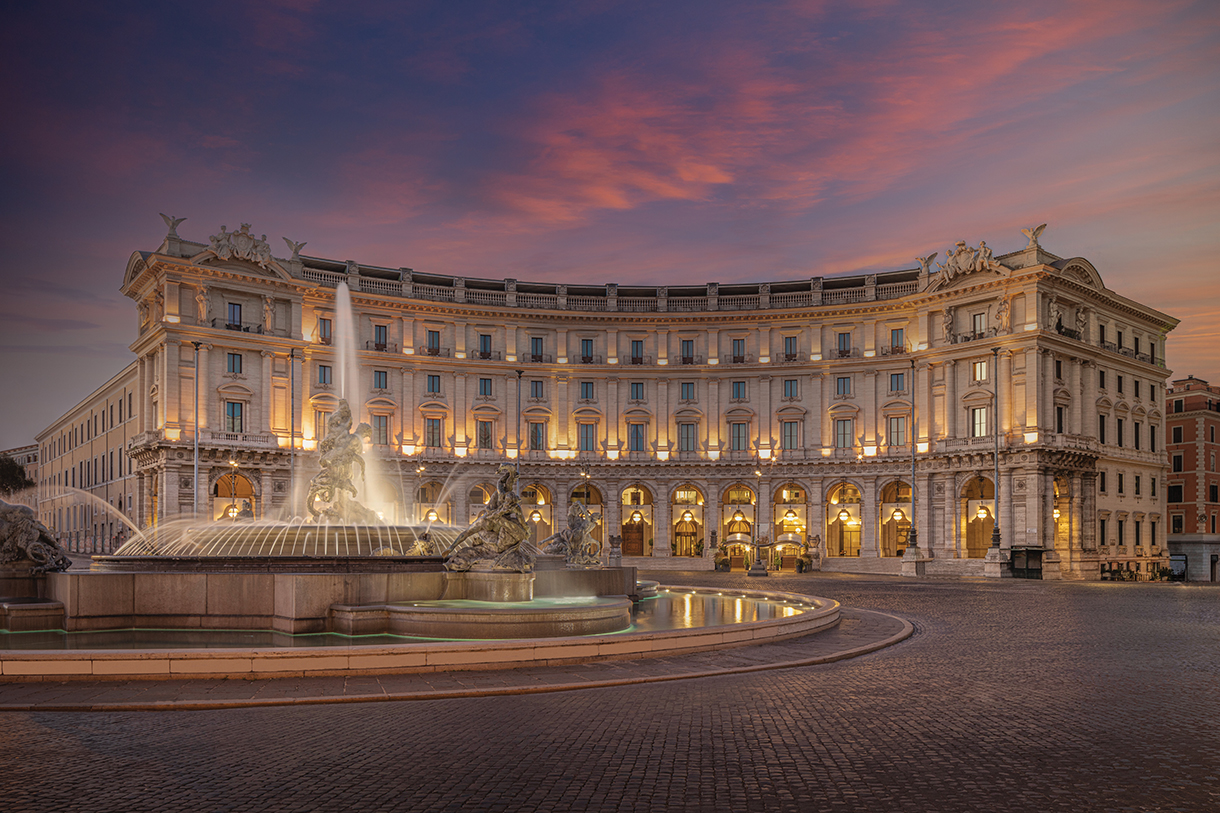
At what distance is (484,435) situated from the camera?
77.2 meters

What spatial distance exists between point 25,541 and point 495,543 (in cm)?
908

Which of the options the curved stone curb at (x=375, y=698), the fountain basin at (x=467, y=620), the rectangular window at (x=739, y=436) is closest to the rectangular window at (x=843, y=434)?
the rectangular window at (x=739, y=436)

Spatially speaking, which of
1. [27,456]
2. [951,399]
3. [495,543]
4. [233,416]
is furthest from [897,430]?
[27,456]

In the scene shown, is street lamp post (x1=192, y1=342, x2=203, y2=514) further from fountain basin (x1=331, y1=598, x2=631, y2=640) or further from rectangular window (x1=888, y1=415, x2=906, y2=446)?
rectangular window (x1=888, y1=415, x2=906, y2=446)

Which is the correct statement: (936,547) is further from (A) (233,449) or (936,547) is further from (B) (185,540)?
(B) (185,540)

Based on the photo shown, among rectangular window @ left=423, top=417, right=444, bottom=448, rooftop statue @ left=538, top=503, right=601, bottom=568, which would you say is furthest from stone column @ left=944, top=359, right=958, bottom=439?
rooftop statue @ left=538, top=503, right=601, bottom=568

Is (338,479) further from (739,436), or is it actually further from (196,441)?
(739,436)

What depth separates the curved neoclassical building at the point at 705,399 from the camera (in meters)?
65.4

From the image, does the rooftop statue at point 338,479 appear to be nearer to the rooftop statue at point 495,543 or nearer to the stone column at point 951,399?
the rooftop statue at point 495,543

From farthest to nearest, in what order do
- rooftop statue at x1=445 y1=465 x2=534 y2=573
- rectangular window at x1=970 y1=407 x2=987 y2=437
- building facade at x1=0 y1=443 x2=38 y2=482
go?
1. building facade at x1=0 y1=443 x2=38 y2=482
2. rectangular window at x1=970 y1=407 x2=987 y2=437
3. rooftop statue at x1=445 y1=465 x2=534 y2=573

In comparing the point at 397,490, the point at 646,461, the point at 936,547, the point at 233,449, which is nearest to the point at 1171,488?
the point at 936,547

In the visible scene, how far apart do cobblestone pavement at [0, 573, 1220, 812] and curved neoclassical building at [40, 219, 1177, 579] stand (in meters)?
49.9

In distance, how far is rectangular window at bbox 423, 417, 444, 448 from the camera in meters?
75.8

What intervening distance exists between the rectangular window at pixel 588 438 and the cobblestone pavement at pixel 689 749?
Result: 207 ft
